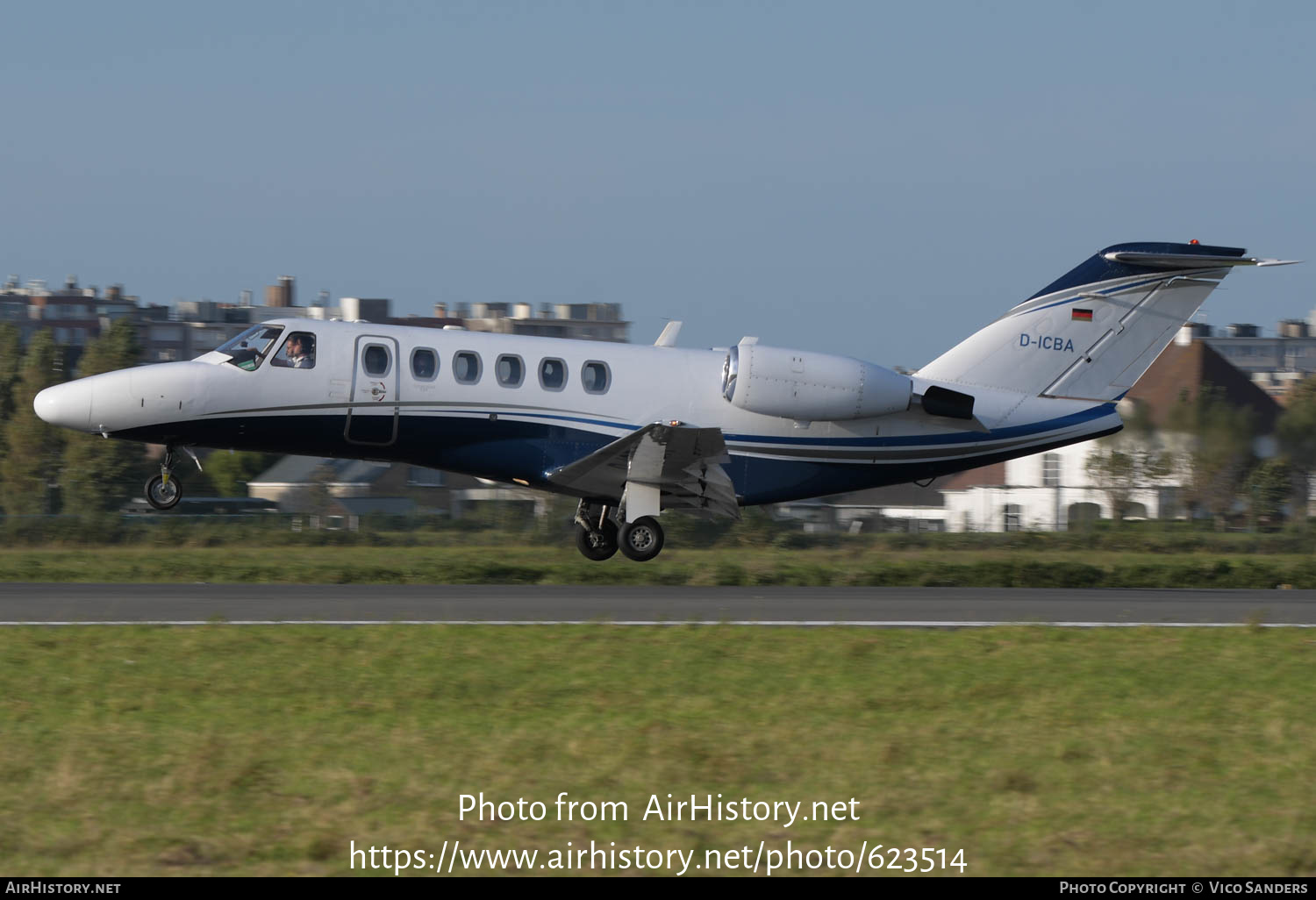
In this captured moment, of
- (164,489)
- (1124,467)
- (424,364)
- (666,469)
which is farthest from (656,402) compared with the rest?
(1124,467)

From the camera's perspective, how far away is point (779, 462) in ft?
68.5

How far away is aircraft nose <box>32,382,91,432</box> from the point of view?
19438 millimetres

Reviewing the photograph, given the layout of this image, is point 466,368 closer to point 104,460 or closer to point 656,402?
point 656,402

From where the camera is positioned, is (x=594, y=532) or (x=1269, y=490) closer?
(x=594, y=532)

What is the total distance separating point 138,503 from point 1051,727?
29737 mm

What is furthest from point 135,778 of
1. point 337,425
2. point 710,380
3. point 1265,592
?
point 1265,592

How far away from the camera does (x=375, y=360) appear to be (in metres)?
19.7

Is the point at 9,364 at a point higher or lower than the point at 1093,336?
higher

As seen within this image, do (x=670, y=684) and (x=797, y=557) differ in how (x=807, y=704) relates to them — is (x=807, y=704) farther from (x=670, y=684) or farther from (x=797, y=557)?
(x=797, y=557)

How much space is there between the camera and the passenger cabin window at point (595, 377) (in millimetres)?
20344

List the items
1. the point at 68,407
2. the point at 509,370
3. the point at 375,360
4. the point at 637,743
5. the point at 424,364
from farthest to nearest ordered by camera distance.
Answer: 1. the point at 509,370
2. the point at 424,364
3. the point at 375,360
4. the point at 68,407
5. the point at 637,743

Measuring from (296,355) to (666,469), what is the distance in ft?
17.7

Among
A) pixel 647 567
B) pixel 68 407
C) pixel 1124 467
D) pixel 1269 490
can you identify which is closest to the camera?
pixel 68 407
